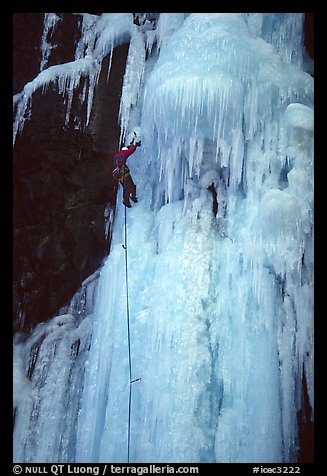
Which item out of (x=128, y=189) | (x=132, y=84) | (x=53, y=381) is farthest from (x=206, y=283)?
(x=132, y=84)

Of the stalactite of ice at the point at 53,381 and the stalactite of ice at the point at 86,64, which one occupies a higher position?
the stalactite of ice at the point at 86,64

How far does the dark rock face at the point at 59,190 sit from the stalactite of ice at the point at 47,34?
1.7 inches

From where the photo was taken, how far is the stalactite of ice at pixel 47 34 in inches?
161

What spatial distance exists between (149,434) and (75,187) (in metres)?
2.10

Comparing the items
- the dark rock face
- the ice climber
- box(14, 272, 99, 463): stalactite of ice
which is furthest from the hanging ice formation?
the dark rock face

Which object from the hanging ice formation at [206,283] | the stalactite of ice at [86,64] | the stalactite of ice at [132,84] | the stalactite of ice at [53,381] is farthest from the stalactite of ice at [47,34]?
the stalactite of ice at [53,381]

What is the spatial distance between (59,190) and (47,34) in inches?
53.5

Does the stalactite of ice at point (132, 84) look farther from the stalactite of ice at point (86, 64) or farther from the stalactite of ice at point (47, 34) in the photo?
the stalactite of ice at point (47, 34)

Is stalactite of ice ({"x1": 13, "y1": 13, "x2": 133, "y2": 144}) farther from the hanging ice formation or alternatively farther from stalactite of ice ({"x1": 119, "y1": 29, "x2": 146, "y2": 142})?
the hanging ice formation

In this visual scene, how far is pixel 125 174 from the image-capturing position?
390 centimetres

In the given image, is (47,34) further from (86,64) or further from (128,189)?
(128,189)

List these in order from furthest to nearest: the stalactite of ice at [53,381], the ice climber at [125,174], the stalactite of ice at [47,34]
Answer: the stalactite of ice at [47,34] < the ice climber at [125,174] < the stalactite of ice at [53,381]
